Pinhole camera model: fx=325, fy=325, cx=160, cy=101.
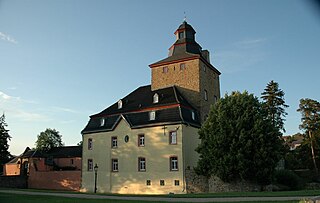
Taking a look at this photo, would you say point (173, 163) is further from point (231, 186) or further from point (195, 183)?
point (231, 186)

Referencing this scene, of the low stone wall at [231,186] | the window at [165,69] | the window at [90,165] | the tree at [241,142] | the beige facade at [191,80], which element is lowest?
the low stone wall at [231,186]

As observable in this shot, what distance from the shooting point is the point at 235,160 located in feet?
85.2

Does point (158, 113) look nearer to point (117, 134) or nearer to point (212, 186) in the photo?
point (117, 134)

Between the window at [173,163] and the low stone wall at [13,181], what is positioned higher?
the window at [173,163]

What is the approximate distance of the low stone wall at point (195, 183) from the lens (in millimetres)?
29339

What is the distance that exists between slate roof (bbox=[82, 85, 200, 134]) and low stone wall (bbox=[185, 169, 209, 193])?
5.10 m

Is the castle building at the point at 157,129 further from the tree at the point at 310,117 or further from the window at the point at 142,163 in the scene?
the tree at the point at 310,117

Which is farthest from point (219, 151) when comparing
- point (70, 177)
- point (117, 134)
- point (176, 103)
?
point (70, 177)

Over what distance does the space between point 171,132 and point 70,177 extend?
1497 cm

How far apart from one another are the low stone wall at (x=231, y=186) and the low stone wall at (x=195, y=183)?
1.31 metres

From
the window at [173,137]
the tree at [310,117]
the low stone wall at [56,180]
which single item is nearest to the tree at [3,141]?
the low stone wall at [56,180]

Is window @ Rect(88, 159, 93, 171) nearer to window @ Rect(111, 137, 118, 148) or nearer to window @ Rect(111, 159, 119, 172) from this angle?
window @ Rect(111, 159, 119, 172)

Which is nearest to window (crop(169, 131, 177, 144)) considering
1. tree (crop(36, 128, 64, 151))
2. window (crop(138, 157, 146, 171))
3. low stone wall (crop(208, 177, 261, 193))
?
window (crop(138, 157, 146, 171))

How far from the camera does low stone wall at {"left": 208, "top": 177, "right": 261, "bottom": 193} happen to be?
1031 inches
